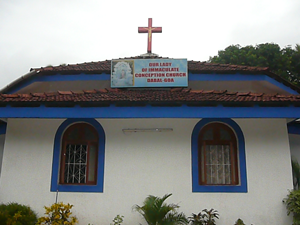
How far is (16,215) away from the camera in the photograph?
21.9 ft

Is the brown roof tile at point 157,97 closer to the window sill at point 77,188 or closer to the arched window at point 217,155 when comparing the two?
the arched window at point 217,155

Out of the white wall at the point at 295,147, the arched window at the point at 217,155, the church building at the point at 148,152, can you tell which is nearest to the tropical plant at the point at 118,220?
the church building at the point at 148,152

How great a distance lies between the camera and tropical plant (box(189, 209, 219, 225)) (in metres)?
6.80

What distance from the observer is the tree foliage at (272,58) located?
21344 mm

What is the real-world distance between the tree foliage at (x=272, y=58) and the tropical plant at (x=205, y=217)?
1649 centimetres

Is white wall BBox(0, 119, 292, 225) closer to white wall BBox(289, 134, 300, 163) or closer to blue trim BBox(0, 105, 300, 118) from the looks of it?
blue trim BBox(0, 105, 300, 118)

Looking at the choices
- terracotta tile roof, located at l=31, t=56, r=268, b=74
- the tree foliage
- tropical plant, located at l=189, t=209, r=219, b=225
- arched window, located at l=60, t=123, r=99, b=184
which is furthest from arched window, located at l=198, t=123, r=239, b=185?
the tree foliage

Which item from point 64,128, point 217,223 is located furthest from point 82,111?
point 217,223

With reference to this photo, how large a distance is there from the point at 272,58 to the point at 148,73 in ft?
55.3

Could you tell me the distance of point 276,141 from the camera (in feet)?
24.7

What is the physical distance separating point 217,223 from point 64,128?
14.6ft

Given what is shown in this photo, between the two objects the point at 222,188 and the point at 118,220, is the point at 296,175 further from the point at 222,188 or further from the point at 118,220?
the point at 118,220

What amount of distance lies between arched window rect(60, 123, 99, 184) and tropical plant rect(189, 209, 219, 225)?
8.41ft

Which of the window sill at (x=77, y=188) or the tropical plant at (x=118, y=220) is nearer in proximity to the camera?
the tropical plant at (x=118, y=220)
